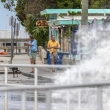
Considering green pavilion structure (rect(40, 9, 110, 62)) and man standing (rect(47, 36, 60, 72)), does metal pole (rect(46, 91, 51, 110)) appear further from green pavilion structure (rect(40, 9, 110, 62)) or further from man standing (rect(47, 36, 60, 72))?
green pavilion structure (rect(40, 9, 110, 62))

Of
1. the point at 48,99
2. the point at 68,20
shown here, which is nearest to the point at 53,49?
the point at 68,20

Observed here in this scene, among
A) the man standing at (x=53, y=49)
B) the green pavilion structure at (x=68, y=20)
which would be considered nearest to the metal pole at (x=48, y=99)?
the man standing at (x=53, y=49)

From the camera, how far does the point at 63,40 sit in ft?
96.8

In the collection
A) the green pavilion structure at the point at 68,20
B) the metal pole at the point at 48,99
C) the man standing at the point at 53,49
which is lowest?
the man standing at the point at 53,49

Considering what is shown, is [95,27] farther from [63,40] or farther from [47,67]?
[47,67]

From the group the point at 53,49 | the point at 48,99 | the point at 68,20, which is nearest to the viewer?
the point at 48,99

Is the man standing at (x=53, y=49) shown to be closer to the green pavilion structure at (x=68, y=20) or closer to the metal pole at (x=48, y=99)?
the green pavilion structure at (x=68, y=20)

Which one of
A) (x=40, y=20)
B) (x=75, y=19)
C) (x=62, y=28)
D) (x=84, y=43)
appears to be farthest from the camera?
(x=40, y=20)

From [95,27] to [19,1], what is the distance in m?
30.8

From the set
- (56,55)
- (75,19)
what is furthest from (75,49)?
(75,19)

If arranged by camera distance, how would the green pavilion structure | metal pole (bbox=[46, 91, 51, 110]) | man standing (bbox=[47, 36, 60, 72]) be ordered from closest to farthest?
metal pole (bbox=[46, 91, 51, 110]) → man standing (bbox=[47, 36, 60, 72]) → the green pavilion structure

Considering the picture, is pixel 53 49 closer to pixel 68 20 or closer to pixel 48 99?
pixel 68 20

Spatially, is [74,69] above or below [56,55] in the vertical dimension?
above

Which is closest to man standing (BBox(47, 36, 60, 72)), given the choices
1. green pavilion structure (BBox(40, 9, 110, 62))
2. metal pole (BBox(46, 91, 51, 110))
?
green pavilion structure (BBox(40, 9, 110, 62))
